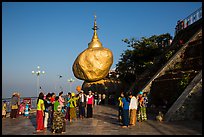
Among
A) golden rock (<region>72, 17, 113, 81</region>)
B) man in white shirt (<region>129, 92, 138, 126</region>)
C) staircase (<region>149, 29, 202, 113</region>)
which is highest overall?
golden rock (<region>72, 17, 113, 81</region>)

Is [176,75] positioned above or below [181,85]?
above

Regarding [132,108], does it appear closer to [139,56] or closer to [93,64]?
[139,56]

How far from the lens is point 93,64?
32.9m

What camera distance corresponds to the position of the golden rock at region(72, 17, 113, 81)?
33000 millimetres

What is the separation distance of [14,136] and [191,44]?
1428 cm

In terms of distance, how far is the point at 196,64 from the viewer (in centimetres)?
1528

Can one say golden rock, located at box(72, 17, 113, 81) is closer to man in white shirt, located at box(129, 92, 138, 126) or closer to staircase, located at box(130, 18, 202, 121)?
staircase, located at box(130, 18, 202, 121)

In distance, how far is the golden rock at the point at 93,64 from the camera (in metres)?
33.0

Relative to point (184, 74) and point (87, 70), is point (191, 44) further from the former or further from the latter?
point (87, 70)

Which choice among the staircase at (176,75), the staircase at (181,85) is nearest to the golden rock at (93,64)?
the staircase at (181,85)

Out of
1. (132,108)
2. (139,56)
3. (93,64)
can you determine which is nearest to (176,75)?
(132,108)

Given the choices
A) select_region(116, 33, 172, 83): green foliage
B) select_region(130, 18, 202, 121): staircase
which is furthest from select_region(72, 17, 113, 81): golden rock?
select_region(130, 18, 202, 121): staircase

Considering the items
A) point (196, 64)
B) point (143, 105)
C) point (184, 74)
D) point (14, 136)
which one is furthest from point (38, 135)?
point (196, 64)

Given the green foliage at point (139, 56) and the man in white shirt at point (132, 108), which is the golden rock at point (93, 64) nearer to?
Result: the green foliage at point (139, 56)
